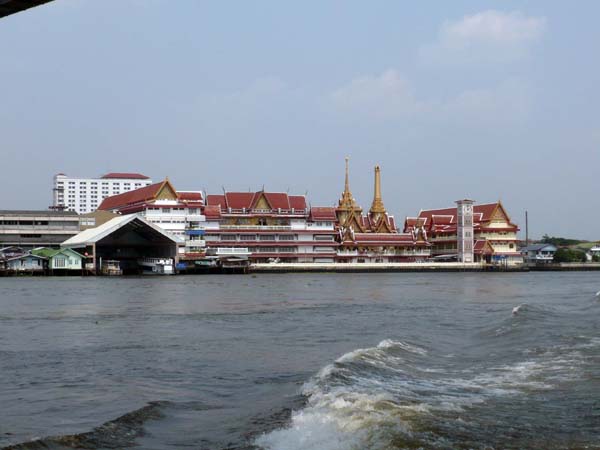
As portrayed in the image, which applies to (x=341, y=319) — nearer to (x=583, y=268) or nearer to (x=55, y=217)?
(x=55, y=217)

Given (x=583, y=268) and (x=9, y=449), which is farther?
(x=583, y=268)

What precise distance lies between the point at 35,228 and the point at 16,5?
187 feet

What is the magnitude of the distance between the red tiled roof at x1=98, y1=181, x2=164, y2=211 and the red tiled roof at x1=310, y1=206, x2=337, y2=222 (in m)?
14.1

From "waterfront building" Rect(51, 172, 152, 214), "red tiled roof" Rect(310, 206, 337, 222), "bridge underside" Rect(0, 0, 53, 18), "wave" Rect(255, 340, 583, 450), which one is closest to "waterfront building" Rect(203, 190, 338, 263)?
"red tiled roof" Rect(310, 206, 337, 222)

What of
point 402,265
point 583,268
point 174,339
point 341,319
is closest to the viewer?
point 174,339

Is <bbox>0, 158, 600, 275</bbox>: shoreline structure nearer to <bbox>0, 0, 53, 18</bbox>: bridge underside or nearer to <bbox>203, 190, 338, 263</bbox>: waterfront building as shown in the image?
<bbox>203, 190, 338, 263</bbox>: waterfront building

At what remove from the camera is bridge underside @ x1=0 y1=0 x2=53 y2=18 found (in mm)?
4900

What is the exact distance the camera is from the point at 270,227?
6244 cm

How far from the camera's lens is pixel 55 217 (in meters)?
59.0

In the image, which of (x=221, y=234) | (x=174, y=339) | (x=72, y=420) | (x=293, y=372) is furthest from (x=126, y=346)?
(x=221, y=234)

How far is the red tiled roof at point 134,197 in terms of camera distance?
59.4m

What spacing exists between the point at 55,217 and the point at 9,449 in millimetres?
56503

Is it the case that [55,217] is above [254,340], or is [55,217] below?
above

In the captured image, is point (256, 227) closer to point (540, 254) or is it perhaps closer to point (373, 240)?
point (373, 240)
